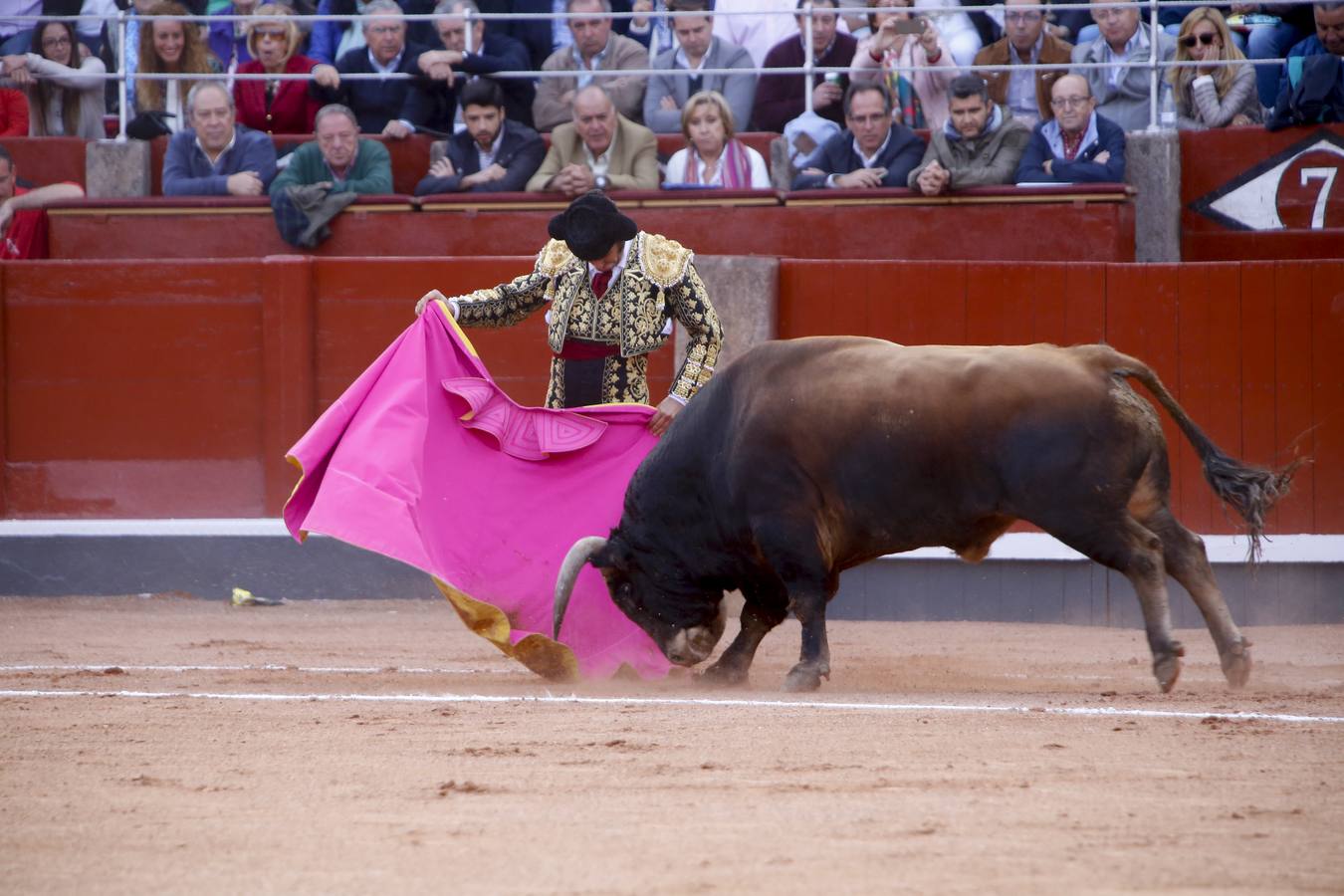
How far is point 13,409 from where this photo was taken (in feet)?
26.6

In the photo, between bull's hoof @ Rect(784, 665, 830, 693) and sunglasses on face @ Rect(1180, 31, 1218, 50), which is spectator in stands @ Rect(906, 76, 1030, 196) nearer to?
sunglasses on face @ Rect(1180, 31, 1218, 50)

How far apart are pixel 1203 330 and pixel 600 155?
2846 millimetres

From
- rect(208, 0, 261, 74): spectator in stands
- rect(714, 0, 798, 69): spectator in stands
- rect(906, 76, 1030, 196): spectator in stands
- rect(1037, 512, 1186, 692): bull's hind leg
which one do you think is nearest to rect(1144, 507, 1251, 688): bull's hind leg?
rect(1037, 512, 1186, 692): bull's hind leg

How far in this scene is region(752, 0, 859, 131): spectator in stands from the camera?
337 inches

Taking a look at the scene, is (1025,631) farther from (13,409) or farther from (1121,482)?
(13,409)

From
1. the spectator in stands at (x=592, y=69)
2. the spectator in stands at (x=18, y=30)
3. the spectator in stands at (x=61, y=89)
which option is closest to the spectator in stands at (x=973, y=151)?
the spectator in stands at (x=592, y=69)

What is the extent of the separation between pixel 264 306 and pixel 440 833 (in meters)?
5.32

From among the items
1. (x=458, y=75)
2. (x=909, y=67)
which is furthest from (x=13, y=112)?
(x=909, y=67)

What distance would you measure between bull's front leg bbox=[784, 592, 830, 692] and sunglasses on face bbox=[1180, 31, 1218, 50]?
427 centimetres

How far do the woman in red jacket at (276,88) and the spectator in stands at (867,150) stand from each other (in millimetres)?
2732

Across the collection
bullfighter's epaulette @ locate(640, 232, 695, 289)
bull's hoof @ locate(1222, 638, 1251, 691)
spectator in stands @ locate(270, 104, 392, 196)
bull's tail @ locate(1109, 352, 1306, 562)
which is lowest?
bull's hoof @ locate(1222, 638, 1251, 691)

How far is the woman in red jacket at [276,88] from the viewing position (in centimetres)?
898

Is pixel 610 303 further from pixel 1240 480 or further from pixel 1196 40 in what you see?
pixel 1196 40

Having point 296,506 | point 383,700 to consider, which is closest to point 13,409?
point 296,506
